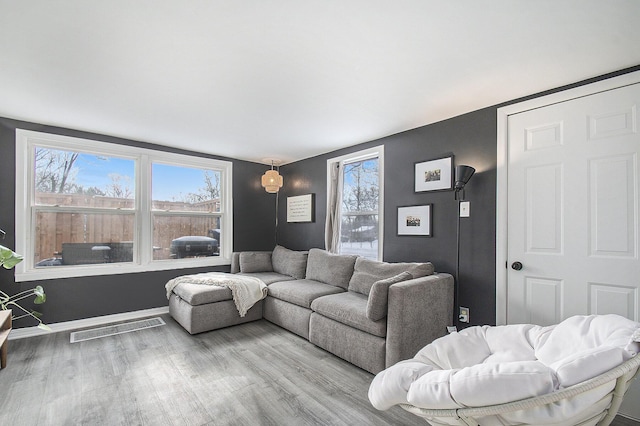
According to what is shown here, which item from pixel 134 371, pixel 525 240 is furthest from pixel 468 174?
pixel 134 371

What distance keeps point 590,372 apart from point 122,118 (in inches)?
158

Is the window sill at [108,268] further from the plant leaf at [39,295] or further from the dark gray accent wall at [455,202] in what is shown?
the dark gray accent wall at [455,202]

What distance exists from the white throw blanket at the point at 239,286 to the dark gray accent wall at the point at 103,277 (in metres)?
0.40

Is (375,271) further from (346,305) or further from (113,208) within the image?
(113,208)

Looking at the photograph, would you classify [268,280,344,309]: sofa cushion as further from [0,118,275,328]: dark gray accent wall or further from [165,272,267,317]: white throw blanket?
[0,118,275,328]: dark gray accent wall

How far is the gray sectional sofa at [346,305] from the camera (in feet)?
7.86

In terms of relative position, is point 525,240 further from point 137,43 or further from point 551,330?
point 137,43

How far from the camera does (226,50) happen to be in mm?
1917

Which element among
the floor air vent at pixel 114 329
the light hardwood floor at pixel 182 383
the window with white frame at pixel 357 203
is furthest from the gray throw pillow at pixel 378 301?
the floor air vent at pixel 114 329

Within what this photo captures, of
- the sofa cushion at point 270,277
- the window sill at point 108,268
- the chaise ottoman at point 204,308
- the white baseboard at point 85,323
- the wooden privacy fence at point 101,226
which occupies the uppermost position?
the wooden privacy fence at point 101,226

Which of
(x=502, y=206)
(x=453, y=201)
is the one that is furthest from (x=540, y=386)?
(x=453, y=201)

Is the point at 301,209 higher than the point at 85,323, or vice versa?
the point at 301,209

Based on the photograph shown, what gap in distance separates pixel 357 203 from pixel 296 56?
2.40 meters

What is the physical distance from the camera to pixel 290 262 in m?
4.35
